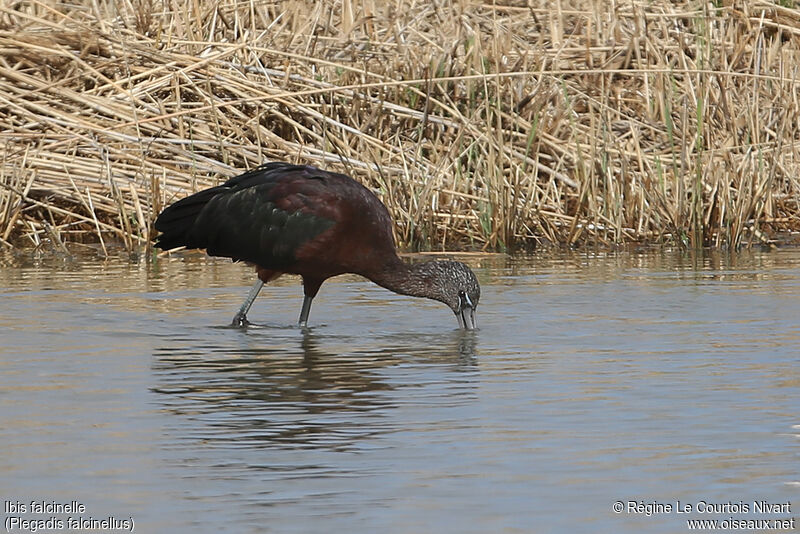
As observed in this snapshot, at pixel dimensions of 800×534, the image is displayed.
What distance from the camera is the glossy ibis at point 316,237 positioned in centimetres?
801

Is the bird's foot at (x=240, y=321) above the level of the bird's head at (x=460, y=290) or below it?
below

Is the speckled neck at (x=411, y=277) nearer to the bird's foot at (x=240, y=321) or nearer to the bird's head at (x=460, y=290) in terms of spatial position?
the bird's head at (x=460, y=290)

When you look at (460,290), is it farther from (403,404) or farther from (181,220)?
(403,404)

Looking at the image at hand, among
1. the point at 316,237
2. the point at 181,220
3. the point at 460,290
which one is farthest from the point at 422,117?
the point at 460,290

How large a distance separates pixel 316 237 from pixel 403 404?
2.48m

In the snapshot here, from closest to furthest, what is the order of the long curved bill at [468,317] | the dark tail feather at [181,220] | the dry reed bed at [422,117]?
1. the long curved bill at [468,317]
2. the dark tail feather at [181,220]
3. the dry reed bed at [422,117]

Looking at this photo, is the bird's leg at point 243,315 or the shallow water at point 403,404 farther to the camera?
the bird's leg at point 243,315

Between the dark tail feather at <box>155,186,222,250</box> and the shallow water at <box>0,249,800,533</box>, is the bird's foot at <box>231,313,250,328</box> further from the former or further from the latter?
the dark tail feather at <box>155,186,222,250</box>

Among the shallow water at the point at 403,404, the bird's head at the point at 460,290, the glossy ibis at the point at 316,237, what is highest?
the glossy ibis at the point at 316,237

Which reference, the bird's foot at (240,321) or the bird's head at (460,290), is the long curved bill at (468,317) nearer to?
the bird's head at (460,290)

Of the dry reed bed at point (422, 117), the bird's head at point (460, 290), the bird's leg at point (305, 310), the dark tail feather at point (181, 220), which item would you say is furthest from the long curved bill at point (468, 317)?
the dry reed bed at point (422, 117)

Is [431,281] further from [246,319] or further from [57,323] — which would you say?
[57,323]

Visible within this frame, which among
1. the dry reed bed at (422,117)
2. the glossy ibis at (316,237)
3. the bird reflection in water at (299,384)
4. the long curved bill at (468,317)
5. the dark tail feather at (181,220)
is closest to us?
the bird reflection in water at (299,384)

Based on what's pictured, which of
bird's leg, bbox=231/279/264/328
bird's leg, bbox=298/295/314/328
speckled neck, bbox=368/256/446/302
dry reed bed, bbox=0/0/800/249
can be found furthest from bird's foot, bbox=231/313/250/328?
dry reed bed, bbox=0/0/800/249
